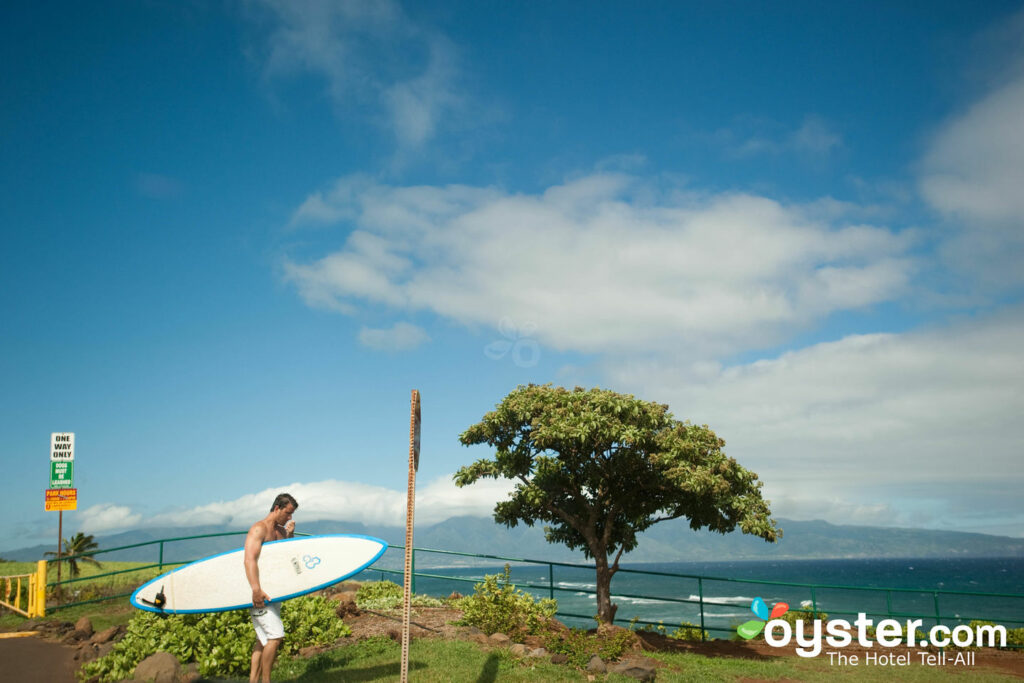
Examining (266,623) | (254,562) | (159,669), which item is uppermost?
(254,562)

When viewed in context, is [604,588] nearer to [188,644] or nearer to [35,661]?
[188,644]

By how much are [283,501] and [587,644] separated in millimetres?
6280

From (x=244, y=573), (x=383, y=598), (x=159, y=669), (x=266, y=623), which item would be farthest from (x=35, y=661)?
(x=383, y=598)

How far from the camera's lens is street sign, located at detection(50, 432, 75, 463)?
18250 millimetres

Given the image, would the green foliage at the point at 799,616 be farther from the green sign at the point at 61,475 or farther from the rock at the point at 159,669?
the green sign at the point at 61,475

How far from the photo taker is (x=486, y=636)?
12602mm

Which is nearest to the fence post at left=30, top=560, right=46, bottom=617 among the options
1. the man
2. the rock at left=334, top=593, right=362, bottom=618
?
the rock at left=334, top=593, right=362, bottom=618

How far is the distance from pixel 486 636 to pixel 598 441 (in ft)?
15.8

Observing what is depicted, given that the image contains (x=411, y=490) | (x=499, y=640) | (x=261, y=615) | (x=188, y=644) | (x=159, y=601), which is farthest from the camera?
(x=499, y=640)

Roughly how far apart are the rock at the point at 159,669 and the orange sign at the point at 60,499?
1044 centimetres

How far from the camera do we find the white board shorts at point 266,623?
8.00m

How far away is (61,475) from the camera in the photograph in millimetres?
18172

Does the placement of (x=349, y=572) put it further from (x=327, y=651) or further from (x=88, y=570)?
(x=88, y=570)

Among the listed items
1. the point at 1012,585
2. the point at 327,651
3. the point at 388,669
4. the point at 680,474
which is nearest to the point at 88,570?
the point at 327,651
